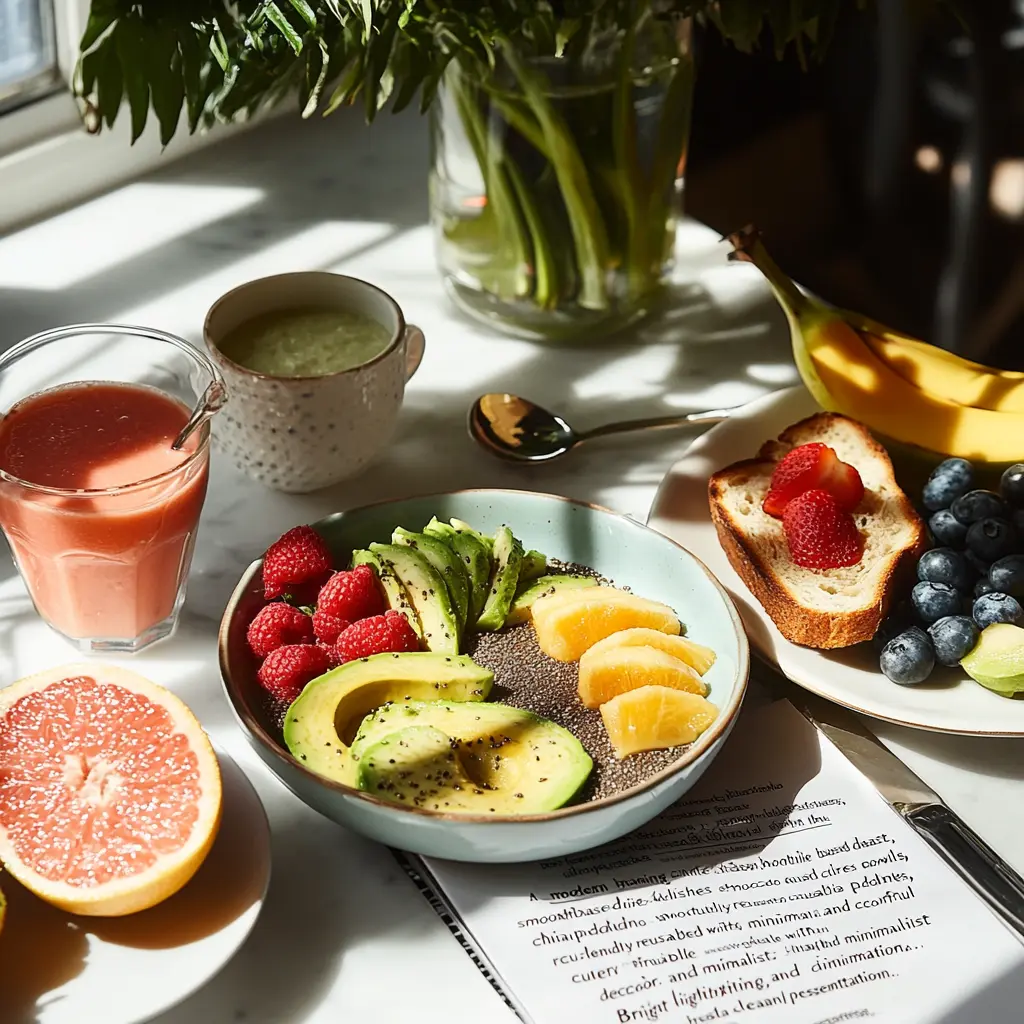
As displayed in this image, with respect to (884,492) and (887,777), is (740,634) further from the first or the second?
(884,492)

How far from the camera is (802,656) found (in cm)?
110

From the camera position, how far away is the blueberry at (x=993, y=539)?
44.2 inches

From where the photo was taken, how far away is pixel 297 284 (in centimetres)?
127

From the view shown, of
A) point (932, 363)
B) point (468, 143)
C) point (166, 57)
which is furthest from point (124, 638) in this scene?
point (932, 363)

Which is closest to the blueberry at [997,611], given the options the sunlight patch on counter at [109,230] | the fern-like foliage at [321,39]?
the fern-like foliage at [321,39]

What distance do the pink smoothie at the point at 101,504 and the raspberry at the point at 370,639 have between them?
0.18 m

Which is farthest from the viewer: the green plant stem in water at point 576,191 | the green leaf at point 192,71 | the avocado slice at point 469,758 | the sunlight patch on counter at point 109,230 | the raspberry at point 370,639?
the sunlight patch on counter at point 109,230

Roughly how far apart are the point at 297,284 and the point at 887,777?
0.71m

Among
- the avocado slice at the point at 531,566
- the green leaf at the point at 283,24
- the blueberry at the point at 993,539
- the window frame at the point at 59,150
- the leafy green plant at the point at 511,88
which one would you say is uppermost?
the green leaf at the point at 283,24

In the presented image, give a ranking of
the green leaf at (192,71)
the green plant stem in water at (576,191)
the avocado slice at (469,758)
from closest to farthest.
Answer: the avocado slice at (469,758)
the green leaf at (192,71)
the green plant stem in water at (576,191)

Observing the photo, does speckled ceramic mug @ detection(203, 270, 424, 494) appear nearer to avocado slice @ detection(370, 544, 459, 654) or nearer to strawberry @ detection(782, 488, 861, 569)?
avocado slice @ detection(370, 544, 459, 654)

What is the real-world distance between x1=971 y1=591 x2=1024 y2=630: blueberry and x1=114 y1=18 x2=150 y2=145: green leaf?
0.83m

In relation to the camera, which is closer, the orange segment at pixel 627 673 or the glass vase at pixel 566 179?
the orange segment at pixel 627 673

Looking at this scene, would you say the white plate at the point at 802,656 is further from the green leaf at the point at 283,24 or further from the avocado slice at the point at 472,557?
the green leaf at the point at 283,24
